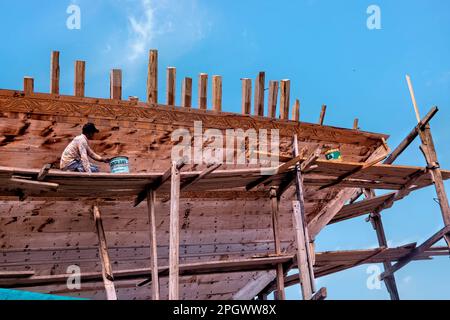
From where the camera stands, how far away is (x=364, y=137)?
448 inches

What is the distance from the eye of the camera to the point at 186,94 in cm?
955

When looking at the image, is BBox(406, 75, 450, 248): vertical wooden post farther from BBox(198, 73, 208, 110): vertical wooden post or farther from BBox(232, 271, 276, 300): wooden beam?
BBox(198, 73, 208, 110): vertical wooden post

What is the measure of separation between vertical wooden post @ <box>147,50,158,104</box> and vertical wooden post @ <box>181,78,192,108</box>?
0.44m

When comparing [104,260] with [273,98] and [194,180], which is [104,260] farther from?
[273,98]

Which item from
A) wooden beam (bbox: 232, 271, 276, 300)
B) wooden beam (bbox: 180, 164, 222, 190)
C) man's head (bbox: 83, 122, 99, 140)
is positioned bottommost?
wooden beam (bbox: 232, 271, 276, 300)

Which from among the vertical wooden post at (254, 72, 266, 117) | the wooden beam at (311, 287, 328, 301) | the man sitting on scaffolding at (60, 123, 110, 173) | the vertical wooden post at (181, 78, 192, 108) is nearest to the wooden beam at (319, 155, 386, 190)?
the vertical wooden post at (254, 72, 266, 117)

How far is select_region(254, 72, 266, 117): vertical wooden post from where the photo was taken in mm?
10133

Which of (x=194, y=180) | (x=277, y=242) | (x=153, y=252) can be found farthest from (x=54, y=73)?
(x=277, y=242)

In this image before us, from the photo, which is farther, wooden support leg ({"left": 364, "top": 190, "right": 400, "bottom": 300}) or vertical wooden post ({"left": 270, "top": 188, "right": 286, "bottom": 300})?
wooden support leg ({"left": 364, "top": 190, "right": 400, "bottom": 300})

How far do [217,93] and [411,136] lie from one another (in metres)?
4.05

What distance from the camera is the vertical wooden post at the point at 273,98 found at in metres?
10.3

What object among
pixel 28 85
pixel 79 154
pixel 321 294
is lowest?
pixel 321 294

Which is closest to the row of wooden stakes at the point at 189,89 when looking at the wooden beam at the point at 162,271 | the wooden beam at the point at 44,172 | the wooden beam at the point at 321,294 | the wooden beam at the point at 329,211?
the wooden beam at the point at 44,172

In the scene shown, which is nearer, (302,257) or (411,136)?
(302,257)
